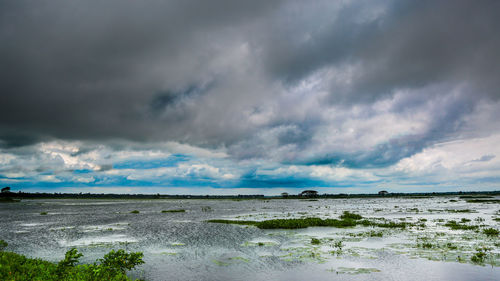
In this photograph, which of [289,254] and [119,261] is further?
[289,254]

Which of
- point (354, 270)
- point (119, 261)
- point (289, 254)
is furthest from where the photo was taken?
point (289, 254)

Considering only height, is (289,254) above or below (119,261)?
below

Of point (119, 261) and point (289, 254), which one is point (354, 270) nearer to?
point (289, 254)

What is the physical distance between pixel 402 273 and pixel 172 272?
16117 mm

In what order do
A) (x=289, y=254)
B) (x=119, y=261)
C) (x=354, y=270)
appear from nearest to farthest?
1. (x=119, y=261)
2. (x=354, y=270)
3. (x=289, y=254)

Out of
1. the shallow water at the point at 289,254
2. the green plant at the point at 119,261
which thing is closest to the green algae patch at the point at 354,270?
the shallow water at the point at 289,254

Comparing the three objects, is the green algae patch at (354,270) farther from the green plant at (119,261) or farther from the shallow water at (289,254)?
the green plant at (119,261)

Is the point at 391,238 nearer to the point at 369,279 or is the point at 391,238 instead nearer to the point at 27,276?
the point at 369,279

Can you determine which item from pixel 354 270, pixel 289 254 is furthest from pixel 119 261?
pixel 354 270

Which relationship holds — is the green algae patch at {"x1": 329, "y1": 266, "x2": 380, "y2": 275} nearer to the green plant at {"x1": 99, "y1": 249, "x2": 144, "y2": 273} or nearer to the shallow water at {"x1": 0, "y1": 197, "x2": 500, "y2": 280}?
the shallow water at {"x1": 0, "y1": 197, "x2": 500, "y2": 280}

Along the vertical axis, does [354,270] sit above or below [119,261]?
below

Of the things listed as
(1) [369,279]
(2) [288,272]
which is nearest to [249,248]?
(2) [288,272]

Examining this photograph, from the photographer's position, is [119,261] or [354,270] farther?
[354,270]

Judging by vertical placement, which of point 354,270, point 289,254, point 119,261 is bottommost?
point 289,254
